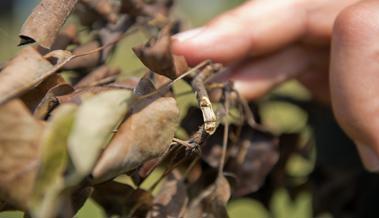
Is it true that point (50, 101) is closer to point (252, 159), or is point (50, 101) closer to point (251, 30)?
point (252, 159)

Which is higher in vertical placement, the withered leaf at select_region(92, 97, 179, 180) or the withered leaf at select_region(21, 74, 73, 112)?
the withered leaf at select_region(21, 74, 73, 112)

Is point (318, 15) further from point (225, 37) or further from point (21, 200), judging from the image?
point (21, 200)

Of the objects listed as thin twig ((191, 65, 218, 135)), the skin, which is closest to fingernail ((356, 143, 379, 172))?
the skin

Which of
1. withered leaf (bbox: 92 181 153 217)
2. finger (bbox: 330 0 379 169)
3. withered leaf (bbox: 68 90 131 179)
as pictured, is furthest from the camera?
finger (bbox: 330 0 379 169)

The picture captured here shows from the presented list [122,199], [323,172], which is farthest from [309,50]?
[122,199]

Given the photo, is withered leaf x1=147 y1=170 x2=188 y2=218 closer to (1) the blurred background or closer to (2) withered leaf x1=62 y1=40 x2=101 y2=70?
(2) withered leaf x1=62 y1=40 x2=101 y2=70

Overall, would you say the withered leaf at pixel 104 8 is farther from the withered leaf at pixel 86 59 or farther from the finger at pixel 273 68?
the finger at pixel 273 68
